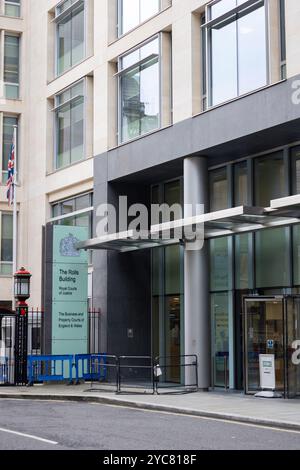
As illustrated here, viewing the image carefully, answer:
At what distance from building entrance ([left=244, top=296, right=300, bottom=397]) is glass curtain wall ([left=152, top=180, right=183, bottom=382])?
5139 millimetres

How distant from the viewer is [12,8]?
37.9 metres

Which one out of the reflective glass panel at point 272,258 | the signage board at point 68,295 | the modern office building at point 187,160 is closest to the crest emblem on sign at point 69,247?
the signage board at point 68,295

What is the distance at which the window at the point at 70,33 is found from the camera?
31438 mm

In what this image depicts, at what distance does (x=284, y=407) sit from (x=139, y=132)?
38.3ft

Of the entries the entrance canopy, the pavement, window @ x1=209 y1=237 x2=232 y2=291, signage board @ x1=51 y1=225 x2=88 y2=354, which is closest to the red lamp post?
signage board @ x1=51 y1=225 x2=88 y2=354

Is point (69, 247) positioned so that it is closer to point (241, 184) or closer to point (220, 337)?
point (220, 337)

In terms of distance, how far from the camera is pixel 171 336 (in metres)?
26.9

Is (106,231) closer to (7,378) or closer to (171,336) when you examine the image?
(171,336)

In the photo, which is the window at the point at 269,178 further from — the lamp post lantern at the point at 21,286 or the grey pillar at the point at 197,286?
the lamp post lantern at the point at 21,286

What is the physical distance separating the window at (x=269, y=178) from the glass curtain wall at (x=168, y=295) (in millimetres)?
4291

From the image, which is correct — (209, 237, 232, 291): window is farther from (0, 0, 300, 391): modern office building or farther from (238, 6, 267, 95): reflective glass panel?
(238, 6, 267, 95): reflective glass panel

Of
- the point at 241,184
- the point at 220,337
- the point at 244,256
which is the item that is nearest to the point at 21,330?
the point at 220,337

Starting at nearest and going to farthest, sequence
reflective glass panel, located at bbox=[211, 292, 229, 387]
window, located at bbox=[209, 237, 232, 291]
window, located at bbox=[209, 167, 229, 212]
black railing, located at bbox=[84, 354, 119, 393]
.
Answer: reflective glass panel, located at bbox=[211, 292, 229, 387]
window, located at bbox=[209, 237, 232, 291]
window, located at bbox=[209, 167, 229, 212]
black railing, located at bbox=[84, 354, 119, 393]

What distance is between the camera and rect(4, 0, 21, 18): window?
37.8 meters
